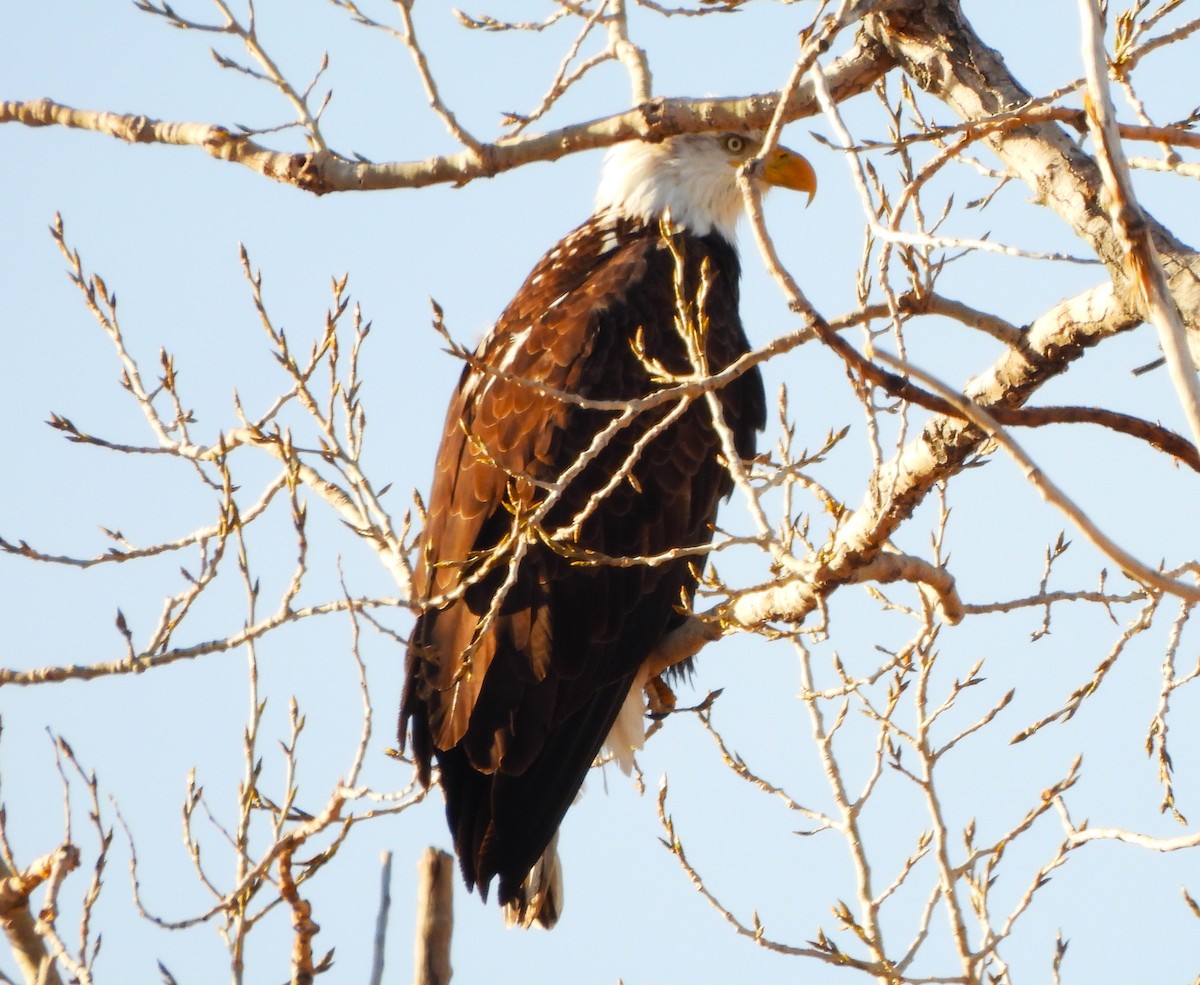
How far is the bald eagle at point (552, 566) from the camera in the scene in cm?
464

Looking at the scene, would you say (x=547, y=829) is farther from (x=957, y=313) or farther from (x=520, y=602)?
(x=957, y=313)

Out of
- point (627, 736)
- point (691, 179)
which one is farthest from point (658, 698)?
point (691, 179)

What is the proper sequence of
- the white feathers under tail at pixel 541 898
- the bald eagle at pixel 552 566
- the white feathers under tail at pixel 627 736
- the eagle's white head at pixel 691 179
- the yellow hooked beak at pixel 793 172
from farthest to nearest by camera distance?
the yellow hooked beak at pixel 793 172
the eagle's white head at pixel 691 179
the white feathers under tail at pixel 627 736
the white feathers under tail at pixel 541 898
the bald eagle at pixel 552 566

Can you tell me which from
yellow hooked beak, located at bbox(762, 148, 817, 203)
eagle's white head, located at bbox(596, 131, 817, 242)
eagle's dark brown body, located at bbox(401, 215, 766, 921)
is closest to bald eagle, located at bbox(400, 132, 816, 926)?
eagle's dark brown body, located at bbox(401, 215, 766, 921)

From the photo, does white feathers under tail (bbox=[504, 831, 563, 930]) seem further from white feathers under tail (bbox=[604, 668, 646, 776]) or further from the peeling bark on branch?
the peeling bark on branch

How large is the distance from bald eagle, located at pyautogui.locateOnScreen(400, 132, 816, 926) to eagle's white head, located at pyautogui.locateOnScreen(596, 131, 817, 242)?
718 millimetres

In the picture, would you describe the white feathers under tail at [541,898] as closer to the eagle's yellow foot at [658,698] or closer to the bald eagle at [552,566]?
the bald eagle at [552,566]

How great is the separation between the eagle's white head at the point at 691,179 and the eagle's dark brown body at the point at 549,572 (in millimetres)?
846

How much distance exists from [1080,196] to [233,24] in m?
2.12

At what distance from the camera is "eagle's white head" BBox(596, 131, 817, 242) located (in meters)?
5.86

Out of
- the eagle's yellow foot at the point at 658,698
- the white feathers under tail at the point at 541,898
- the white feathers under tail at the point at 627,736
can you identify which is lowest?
the white feathers under tail at the point at 541,898

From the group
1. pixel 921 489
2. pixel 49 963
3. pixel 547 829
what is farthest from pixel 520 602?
pixel 49 963

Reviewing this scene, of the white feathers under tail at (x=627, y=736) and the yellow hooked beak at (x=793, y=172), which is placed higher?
the yellow hooked beak at (x=793, y=172)

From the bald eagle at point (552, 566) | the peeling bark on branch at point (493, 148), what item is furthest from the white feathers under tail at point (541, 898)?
the peeling bark on branch at point (493, 148)
